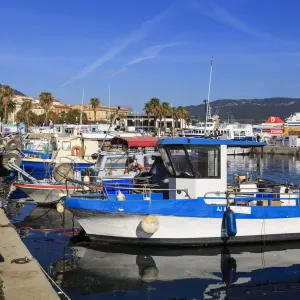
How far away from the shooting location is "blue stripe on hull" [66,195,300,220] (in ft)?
43.8

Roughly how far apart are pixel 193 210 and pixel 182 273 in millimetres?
2053

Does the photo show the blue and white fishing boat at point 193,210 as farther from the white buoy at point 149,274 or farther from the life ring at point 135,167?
the life ring at point 135,167

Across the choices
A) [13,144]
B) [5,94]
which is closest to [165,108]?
[5,94]

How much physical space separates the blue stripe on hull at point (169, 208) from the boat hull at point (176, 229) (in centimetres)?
13

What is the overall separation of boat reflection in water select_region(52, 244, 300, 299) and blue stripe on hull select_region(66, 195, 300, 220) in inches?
43.7

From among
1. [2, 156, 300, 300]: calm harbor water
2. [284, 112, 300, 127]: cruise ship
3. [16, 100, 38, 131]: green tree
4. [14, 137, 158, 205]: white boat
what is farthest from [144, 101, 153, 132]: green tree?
[2, 156, 300, 300]: calm harbor water

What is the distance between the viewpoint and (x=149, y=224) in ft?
42.4

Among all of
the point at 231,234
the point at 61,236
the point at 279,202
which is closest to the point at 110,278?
the point at 231,234

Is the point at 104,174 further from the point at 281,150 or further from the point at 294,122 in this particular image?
the point at 294,122

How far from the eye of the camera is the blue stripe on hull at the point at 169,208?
13336 mm

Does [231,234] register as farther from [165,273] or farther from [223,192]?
[165,273]

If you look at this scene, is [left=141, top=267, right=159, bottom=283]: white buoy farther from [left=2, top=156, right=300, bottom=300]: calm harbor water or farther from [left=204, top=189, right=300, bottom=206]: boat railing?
[left=204, top=189, right=300, bottom=206]: boat railing

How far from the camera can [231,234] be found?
530 inches

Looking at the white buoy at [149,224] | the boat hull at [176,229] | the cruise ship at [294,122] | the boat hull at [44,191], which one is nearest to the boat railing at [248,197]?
the boat hull at [176,229]
